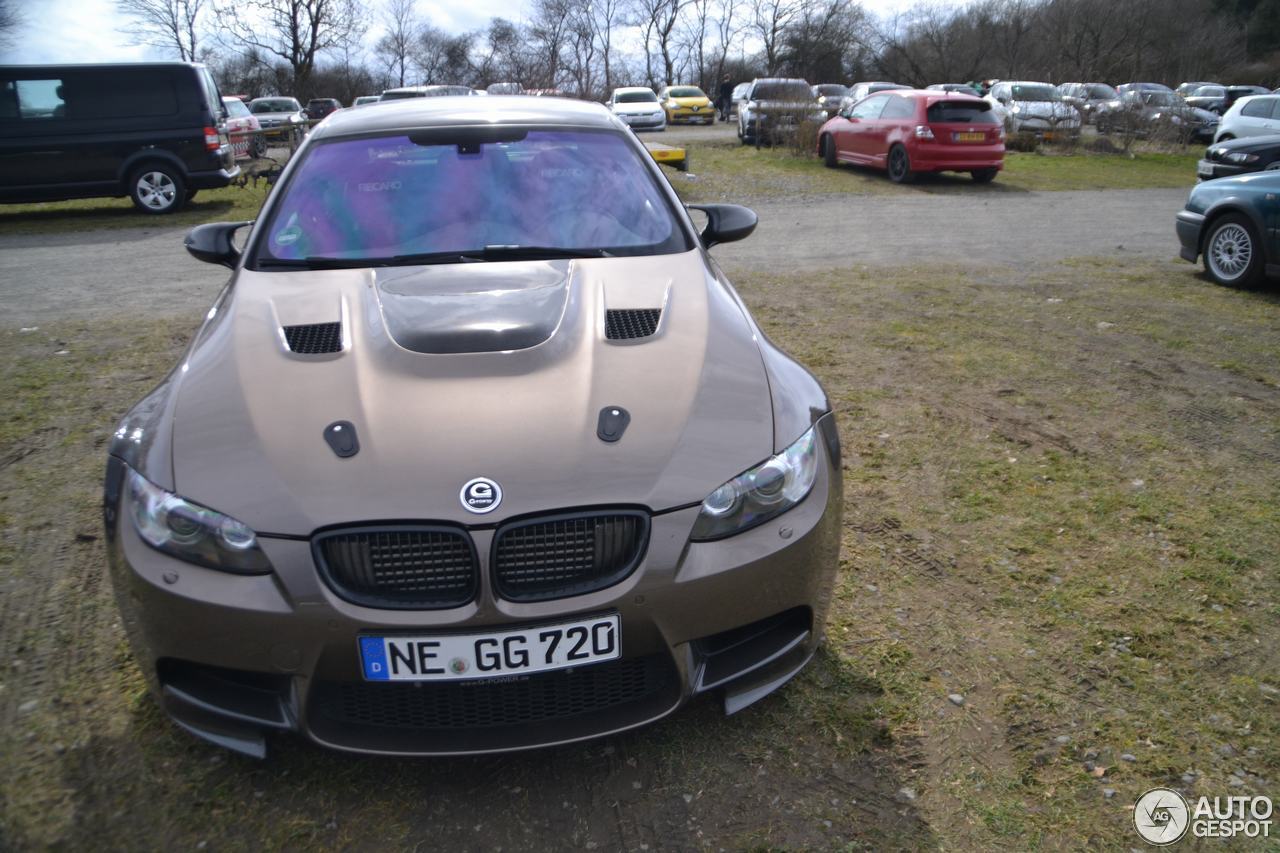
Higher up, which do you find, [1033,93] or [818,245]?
[1033,93]

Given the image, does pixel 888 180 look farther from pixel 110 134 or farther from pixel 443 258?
pixel 443 258

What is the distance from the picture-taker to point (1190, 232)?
8.26 meters

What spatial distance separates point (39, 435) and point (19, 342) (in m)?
2.39

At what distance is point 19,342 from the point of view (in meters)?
6.56

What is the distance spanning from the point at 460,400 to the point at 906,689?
1484 millimetres

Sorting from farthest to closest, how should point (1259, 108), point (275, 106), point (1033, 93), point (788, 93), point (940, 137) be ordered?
point (275, 106)
point (1033, 93)
point (788, 93)
point (1259, 108)
point (940, 137)

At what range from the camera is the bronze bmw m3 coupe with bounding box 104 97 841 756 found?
2035 millimetres

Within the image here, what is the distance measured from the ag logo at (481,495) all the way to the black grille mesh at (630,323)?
0.70 meters

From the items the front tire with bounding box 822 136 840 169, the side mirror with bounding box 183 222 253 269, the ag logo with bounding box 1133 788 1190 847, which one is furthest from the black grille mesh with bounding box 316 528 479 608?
the front tire with bounding box 822 136 840 169

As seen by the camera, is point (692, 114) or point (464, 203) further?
point (692, 114)

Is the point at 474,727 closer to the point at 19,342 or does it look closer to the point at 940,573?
the point at 940,573

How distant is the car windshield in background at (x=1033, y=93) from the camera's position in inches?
1040

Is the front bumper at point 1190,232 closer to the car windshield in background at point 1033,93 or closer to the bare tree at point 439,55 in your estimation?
the car windshield in background at point 1033,93

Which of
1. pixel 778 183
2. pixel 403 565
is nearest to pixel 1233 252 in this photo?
pixel 403 565
